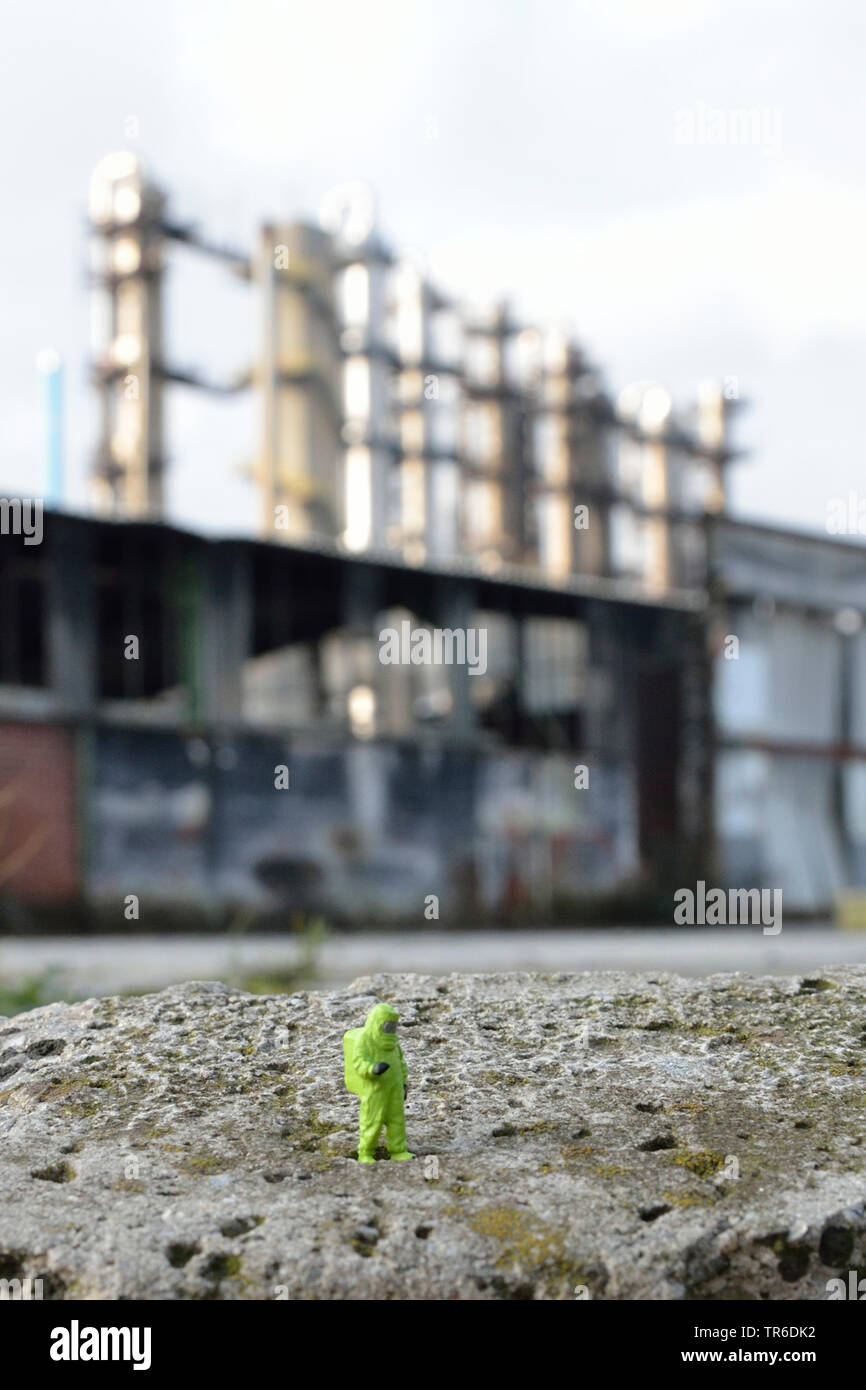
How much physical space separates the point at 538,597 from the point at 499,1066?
17.0 metres

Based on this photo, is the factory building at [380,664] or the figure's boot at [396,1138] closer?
the figure's boot at [396,1138]

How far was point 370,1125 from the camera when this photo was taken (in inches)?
107

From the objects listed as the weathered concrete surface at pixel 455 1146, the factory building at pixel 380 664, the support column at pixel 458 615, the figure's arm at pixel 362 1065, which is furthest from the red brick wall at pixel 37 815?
the figure's arm at pixel 362 1065

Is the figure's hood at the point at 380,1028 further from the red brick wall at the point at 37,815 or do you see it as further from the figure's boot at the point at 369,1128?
the red brick wall at the point at 37,815

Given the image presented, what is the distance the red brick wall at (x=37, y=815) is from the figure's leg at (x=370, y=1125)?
1331cm

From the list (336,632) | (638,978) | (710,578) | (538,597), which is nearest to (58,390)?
(336,632)

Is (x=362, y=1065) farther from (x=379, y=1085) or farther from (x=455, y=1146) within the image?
(x=455, y=1146)

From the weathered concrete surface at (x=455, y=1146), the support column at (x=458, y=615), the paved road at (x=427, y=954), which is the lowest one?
the paved road at (x=427, y=954)

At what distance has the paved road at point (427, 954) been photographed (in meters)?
10.2

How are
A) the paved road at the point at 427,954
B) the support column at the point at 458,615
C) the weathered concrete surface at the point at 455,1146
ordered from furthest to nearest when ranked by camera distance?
the support column at the point at 458,615 < the paved road at the point at 427,954 < the weathered concrete surface at the point at 455,1146

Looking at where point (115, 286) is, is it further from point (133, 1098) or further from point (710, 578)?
point (133, 1098)

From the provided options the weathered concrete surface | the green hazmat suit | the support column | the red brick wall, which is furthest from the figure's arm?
the support column

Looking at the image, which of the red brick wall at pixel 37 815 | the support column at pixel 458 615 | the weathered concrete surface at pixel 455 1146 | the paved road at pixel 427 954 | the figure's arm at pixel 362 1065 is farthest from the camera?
the support column at pixel 458 615
